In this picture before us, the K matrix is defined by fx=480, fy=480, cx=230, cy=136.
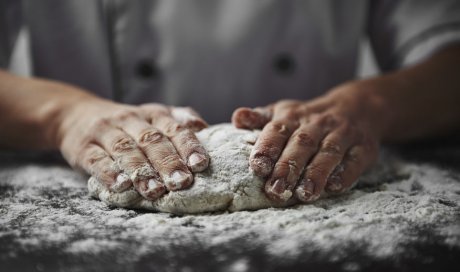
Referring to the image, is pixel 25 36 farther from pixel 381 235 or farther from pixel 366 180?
pixel 381 235

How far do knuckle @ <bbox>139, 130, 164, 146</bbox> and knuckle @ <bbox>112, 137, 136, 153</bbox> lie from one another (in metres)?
0.02

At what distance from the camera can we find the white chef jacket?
1.39m

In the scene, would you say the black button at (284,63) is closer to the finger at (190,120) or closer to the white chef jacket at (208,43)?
the white chef jacket at (208,43)

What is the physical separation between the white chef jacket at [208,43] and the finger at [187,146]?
498mm

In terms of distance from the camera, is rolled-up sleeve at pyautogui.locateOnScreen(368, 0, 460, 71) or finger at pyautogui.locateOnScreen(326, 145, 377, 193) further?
rolled-up sleeve at pyautogui.locateOnScreen(368, 0, 460, 71)

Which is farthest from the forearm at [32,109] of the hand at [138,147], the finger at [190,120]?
the finger at [190,120]

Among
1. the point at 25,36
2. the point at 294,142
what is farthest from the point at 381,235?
the point at 25,36

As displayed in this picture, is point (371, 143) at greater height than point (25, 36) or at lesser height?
lesser

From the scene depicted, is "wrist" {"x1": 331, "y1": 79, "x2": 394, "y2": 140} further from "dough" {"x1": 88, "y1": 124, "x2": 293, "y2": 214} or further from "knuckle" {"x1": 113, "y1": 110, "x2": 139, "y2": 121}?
"knuckle" {"x1": 113, "y1": 110, "x2": 139, "y2": 121}

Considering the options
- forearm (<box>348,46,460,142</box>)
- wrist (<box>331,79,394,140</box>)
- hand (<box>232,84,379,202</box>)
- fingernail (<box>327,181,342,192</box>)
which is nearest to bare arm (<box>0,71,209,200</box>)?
hand (<box>232,84,379,202</box>)

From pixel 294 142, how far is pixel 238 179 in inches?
5.5

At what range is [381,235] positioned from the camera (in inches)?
29.9

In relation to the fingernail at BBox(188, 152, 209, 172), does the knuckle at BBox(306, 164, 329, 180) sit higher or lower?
lower

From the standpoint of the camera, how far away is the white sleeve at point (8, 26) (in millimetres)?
1451
